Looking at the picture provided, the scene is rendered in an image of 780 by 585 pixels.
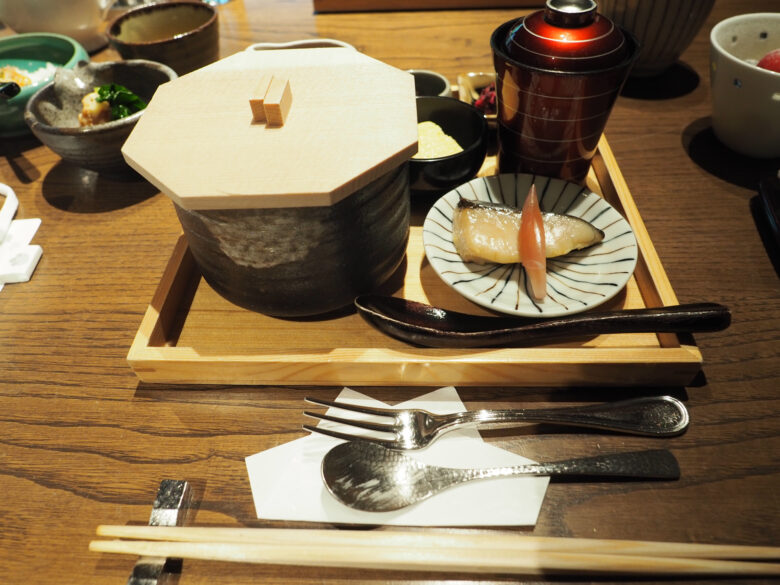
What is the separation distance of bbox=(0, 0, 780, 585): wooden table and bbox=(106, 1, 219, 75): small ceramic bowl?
439mm

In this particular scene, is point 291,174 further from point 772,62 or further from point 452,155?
point 772,62

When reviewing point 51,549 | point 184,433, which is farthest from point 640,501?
point 51,549

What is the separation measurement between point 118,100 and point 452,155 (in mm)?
914

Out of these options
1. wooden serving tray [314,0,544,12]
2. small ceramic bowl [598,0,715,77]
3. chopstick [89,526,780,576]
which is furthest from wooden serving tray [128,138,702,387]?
wooden serving tray [314,0,544,12]

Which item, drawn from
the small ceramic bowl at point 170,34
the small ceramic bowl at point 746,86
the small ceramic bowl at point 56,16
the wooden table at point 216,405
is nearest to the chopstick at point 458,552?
the wooden table at point 216,405

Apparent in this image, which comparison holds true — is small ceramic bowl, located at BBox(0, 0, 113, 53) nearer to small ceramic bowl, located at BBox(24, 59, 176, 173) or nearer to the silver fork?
small ceramic bowl, located at BBox(24, 59, 176, 173)

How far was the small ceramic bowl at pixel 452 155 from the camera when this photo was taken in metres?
1.04

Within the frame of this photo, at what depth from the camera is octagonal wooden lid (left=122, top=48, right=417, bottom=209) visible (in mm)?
685

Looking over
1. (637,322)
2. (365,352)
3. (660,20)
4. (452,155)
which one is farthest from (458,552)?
(660,20)

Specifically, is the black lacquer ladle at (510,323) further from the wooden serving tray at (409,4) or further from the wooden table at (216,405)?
the wooden serving tray at (409,4)

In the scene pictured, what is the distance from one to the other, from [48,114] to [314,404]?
111 cm

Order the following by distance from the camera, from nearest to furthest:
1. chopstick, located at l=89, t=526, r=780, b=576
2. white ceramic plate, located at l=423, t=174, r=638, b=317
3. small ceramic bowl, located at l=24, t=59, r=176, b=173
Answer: chopstick, located at l=89, t=526, r=780, b=576, white ceramic plate, located at l=423, t=174, r=638, b=317, small ceramic bowl, located at l=24, t=59, r=176, b=173

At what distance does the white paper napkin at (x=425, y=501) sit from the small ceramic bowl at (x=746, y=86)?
0.99 m

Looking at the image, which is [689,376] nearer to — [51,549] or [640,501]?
[640,501]
